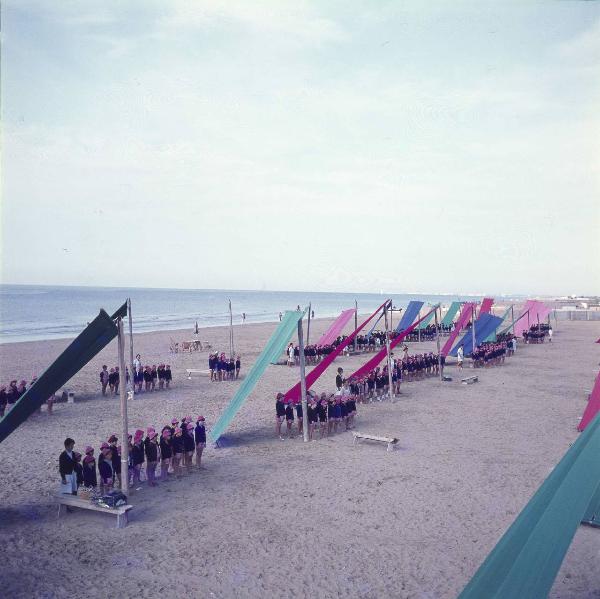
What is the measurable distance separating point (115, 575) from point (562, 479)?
185 inches

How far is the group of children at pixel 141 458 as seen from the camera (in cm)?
755

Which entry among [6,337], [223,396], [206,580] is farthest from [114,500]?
[6,337]

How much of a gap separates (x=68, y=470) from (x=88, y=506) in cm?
68

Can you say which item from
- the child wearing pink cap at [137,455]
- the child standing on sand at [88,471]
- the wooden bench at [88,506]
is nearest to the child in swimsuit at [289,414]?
the child wearing pink cap at [137,455]

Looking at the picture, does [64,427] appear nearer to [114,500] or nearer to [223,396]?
[223,396]

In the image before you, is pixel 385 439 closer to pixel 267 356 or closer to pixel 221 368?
→ pixel 267 356

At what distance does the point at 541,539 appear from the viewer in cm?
361

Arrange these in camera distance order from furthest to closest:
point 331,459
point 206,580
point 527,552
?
point 331,459
point 206,580
point 527,552

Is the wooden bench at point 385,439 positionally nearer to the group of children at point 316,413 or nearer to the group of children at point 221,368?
the group of children at point 316,413

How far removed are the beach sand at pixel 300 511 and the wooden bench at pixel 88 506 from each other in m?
0.13

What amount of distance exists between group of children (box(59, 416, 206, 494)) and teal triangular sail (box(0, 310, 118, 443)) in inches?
34.2

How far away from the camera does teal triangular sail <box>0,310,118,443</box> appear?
22.4 feet

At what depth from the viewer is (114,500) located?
6.92 metres

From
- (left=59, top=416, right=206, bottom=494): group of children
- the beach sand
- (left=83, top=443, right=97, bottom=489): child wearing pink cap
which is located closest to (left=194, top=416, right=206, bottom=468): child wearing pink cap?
(left=59, top=416, right=206, bottom=494): group of children
